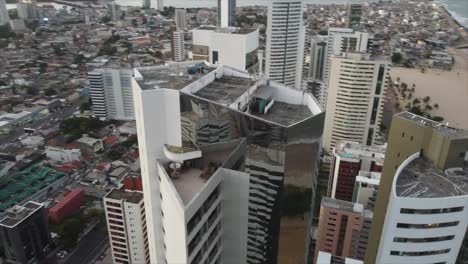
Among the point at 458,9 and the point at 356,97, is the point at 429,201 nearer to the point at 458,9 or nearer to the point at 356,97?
the point at 356,97

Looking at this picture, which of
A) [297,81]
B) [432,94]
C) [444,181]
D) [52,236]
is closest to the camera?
[444,181]

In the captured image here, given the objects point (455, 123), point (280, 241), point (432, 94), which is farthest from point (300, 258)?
point (432, 94)

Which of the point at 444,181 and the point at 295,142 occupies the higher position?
the point at 295,142

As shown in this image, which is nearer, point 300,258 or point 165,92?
point 165,92

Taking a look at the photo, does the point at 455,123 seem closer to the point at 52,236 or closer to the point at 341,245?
the point at 341,245

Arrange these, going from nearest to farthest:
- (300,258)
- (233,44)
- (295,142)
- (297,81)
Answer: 1. (295,142)
2. (300,258)
3. (233,44)
4. (297,81)

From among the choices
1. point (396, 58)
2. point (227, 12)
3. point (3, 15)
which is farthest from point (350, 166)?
point (3, 15)

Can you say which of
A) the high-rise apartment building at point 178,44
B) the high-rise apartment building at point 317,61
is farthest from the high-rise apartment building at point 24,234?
the high-rise apartment building at point 178,44
